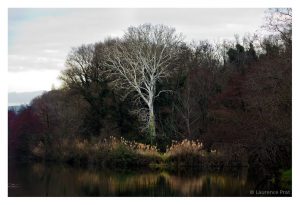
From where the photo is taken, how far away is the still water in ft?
65.7

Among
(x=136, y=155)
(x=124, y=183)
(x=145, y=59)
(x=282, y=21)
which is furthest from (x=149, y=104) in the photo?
(x=282, y=21)

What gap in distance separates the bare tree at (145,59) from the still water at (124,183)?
788 cm

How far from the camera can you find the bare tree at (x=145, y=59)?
34969 millimetres

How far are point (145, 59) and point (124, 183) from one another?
44.6 ft

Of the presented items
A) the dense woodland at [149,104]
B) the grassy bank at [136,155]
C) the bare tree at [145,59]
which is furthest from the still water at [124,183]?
the bare tree at [145,59]

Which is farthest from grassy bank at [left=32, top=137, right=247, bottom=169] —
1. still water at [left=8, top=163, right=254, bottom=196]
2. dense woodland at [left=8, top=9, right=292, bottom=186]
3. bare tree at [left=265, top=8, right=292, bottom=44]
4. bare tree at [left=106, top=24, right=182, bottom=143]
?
bare tree at [left=265, top=8, right=292, bottom=44]

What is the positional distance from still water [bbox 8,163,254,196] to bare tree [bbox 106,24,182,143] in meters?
7.88

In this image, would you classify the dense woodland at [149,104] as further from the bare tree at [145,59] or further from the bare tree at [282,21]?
the bare tree at [282,21]

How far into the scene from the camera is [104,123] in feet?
120
